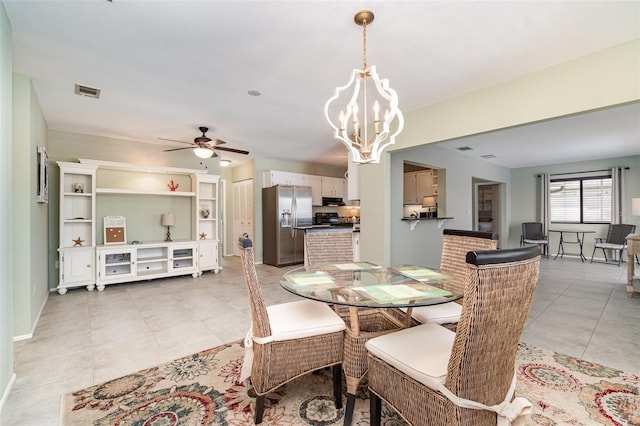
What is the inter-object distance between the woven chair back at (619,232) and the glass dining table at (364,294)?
6.93 meters

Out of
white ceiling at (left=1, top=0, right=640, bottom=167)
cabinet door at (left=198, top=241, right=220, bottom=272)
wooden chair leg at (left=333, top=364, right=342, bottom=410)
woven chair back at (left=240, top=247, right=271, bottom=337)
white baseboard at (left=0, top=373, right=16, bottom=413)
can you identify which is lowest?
white baseboard at (left=0, top=373, right=16, bottom=413)

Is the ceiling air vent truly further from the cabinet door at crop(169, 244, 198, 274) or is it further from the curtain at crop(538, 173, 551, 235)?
the curtain at crop(538, 173, 551, 235)

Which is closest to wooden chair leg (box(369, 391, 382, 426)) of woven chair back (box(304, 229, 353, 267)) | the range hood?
woven chair back (box(304, 229, 353, 267))

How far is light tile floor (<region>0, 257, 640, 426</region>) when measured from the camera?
81.4 inches

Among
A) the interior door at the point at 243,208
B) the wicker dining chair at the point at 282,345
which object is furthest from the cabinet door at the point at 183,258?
the wicker dining chair at the point at 282,345

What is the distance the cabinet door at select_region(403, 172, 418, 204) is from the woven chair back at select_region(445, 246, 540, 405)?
5.54m

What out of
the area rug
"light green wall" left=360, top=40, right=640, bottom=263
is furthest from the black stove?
the area rug

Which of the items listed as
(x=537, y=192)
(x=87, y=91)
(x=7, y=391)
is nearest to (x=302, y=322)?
(x=7, y=391)

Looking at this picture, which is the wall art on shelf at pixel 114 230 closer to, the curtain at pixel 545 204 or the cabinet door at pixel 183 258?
the cabinet door at pixel 183 258

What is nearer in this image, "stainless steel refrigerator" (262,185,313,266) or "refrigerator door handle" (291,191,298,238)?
"stainless steel refrigerator" (262,185,313,266)

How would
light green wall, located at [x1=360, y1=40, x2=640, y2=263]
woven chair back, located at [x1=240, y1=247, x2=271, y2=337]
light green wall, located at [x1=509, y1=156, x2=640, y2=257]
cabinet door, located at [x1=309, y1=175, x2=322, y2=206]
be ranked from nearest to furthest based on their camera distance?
woven chair back, located at [x1=240, y1=247, x2=271, y2=337]
light green wall, located at [x1=360, y1=40, x2=640, y2=263]
light green wall, located at [x1=509, y1=156, x2=640, y2=257]
cabinet door, located at [x1=309, y1=175, x2=322, y2=206]

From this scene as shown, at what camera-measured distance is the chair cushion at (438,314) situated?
1.94 meters

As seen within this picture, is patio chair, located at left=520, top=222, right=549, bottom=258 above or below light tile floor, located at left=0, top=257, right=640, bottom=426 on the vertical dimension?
above

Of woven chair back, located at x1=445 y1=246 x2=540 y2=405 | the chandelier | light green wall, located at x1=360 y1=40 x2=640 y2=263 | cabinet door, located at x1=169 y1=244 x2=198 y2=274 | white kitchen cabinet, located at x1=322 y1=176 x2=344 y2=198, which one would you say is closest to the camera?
woven chair back, located at x1=445 y1=246 x2=540 y2=405
